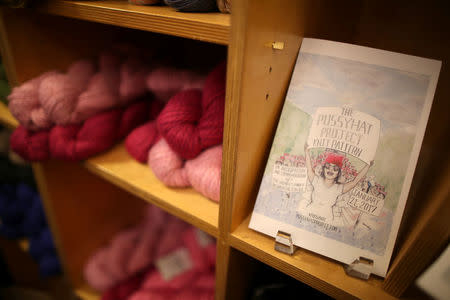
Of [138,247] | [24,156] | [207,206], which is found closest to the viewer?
[207,206]

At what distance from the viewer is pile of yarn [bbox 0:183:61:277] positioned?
977mm

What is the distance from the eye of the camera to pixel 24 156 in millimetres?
640

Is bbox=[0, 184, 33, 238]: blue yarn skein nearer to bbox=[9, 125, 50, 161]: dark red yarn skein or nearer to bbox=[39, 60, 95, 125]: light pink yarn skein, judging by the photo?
bbox=[9, 125, 50, 161]: dark red yarn skein

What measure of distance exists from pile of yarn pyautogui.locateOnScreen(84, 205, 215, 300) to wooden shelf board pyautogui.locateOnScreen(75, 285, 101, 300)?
4 centimetres

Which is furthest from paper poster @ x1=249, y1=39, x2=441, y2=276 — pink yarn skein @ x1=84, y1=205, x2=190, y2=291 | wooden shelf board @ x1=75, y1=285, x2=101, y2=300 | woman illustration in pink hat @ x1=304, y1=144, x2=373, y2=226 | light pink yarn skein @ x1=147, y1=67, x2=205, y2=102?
wooden shelf board @ x1=75, y1=285, x2=101, y2=300

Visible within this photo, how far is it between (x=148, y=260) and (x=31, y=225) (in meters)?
0.44

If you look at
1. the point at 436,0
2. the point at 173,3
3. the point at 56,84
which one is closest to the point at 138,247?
the point at 56,84

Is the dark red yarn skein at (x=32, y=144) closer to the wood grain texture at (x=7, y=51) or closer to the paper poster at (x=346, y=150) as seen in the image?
the wood grain texture at (x=7, y=51)

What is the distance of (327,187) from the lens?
41 centimetres

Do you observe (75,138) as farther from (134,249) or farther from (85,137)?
(134,249)

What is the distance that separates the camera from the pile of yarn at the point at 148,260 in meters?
0.84

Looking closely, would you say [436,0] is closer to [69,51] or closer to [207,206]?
[207,206]

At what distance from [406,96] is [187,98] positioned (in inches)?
13.5

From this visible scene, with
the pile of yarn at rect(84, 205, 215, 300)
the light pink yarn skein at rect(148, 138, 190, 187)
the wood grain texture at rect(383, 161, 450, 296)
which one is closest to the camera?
the wood grain texture at rect(383, 161, 450, 296)
